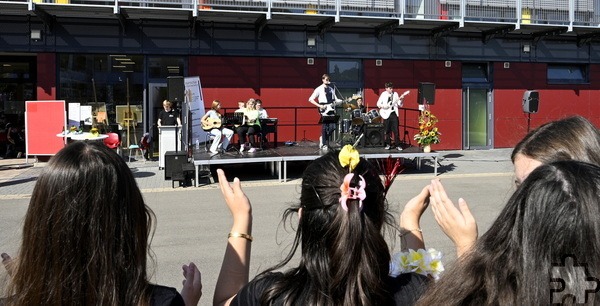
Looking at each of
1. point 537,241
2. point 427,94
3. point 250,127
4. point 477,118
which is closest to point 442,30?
point 477,118

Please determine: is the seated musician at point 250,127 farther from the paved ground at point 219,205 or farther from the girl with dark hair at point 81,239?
the girl with dark hair at point 81,239

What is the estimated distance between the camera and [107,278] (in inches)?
74.0

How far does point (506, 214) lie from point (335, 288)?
2.61ft

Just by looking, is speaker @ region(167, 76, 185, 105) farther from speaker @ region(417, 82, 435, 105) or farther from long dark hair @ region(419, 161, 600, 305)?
long dark hair @ region(419, 161, 600, 305)

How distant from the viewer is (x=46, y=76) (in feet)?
57.4

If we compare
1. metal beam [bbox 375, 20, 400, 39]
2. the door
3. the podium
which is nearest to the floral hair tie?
the podium

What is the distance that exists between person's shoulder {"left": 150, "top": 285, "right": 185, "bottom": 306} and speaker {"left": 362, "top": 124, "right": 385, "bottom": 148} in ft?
44.0

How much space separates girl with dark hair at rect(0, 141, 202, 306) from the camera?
186 centimetres

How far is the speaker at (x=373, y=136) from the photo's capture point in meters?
15.3

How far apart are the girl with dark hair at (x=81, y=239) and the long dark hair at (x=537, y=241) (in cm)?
105

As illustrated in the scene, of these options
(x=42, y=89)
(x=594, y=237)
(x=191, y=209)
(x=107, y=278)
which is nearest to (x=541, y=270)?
(x=594, y=237)

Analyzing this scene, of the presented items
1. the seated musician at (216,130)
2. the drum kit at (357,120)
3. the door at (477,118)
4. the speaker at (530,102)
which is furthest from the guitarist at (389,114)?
the door at (477,118)

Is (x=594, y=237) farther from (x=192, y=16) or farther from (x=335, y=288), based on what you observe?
(x=192, y=16)

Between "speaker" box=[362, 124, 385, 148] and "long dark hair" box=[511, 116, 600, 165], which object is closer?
"long dark hair" box=[511, 116, 600, 165]
